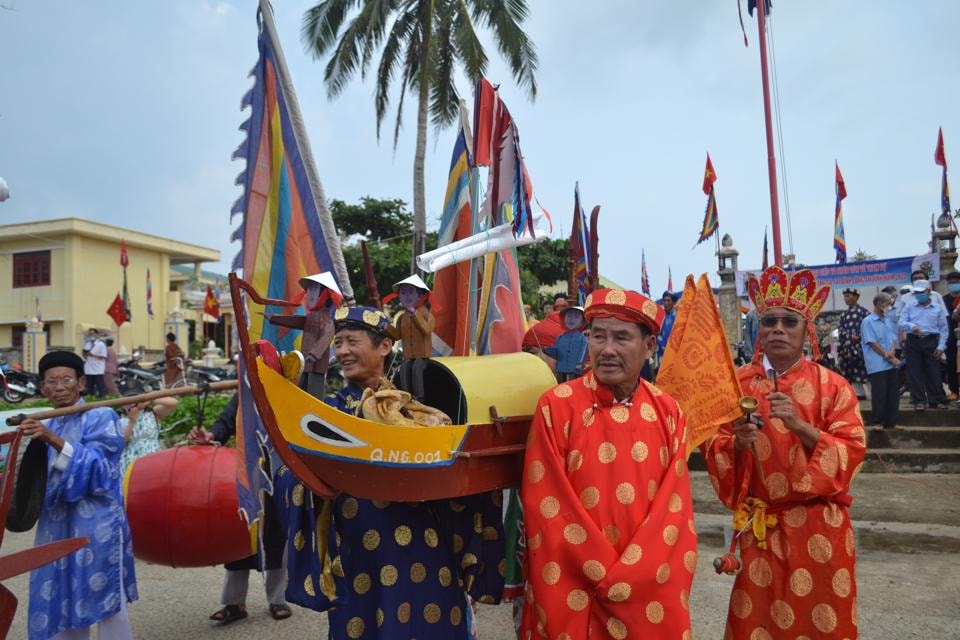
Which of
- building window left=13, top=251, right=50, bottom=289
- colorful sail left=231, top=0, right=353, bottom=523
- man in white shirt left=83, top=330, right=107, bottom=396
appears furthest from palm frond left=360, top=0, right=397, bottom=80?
building window left=13, top=251, right=50, bottom=289

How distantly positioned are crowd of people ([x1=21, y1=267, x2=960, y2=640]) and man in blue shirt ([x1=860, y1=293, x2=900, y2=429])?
5.96 m

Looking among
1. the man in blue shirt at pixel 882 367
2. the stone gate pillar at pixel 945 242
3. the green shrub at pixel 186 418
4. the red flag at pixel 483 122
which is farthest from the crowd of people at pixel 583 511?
the stone gate pillar at pixel 945 242

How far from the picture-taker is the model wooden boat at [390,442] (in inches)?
82.5

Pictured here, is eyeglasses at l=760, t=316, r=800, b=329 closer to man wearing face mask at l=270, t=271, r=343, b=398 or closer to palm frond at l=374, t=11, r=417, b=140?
man wearing face mask at l=270, t=271, r=343, b=398

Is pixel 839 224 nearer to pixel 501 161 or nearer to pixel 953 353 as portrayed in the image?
→ pixel 953 353

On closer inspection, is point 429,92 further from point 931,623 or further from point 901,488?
point 931,623

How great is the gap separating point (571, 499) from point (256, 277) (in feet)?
5.24

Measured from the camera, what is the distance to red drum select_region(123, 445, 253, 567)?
12.1 ft

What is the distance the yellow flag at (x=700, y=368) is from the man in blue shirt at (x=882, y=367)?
633 cm

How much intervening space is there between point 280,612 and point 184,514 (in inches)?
47.1

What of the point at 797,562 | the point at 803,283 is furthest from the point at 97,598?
the point at 803,283

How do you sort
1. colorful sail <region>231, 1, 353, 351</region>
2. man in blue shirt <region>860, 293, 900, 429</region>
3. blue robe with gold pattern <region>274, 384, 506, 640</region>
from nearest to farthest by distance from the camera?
blue robe with gold pattern <region>274, 384, 506, 640</region> → colorful sail <region>231, 1, 353, 351</region> → man in blue shirt <region>860, 293, 900, 429</region>

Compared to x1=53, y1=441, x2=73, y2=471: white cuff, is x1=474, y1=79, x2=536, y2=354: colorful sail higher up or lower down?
higher up

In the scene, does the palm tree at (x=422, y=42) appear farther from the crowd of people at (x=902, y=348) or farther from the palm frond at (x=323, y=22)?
the crowd of people at (x=902, y=348)
